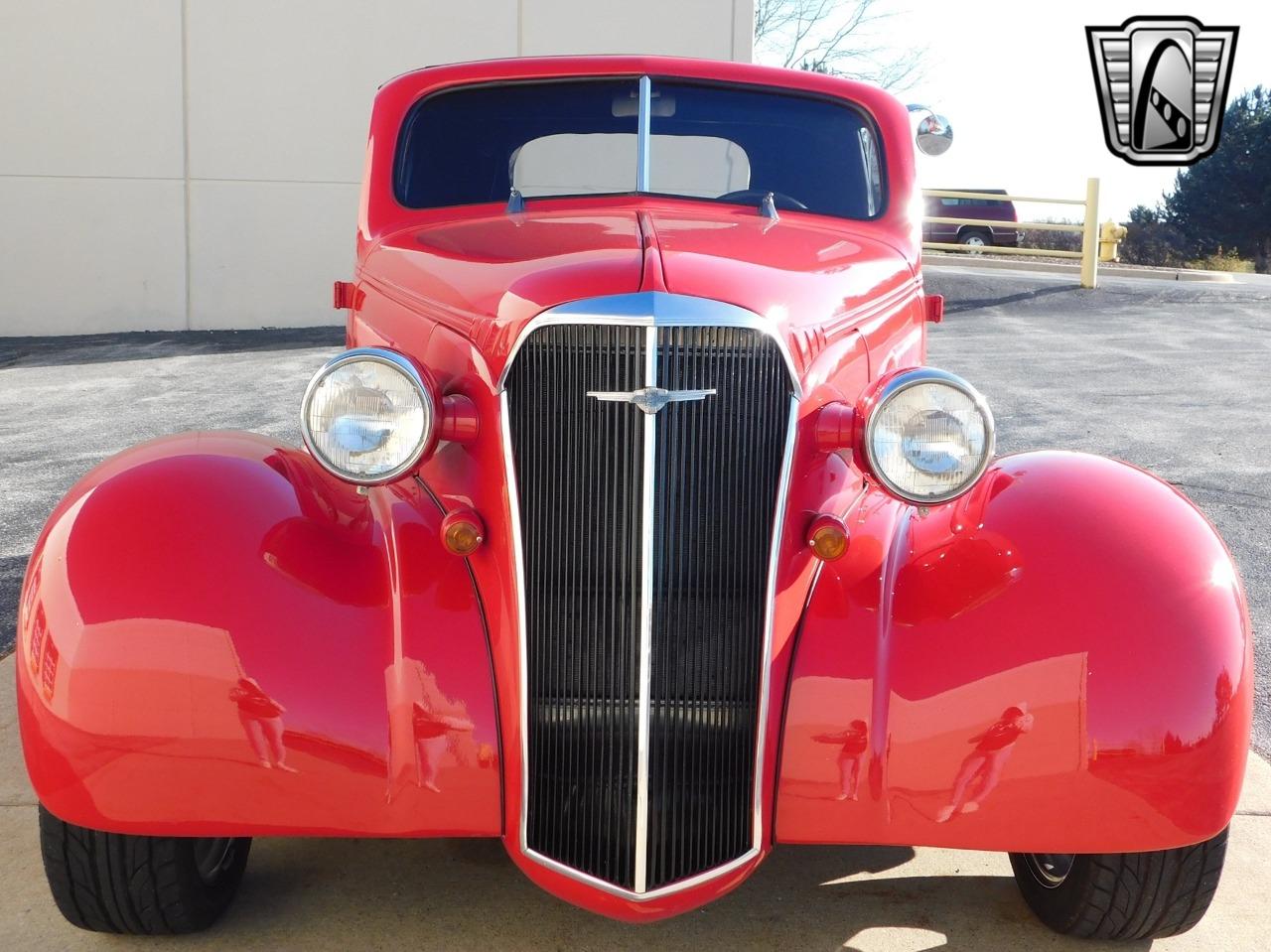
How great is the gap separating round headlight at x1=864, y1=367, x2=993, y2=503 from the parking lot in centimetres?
99

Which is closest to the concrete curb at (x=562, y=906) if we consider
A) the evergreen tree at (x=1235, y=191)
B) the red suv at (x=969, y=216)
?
the red suv at (x=969, y=216)

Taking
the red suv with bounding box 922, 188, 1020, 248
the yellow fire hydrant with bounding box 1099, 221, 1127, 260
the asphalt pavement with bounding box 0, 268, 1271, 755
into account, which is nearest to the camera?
the asphalt pavement with bounding box 0, 268, 1271, 755

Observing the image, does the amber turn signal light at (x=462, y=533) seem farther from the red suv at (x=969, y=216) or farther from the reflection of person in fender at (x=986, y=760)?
the red suv at (x=969, y=216)

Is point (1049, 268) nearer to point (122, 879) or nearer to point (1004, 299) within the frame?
point (1004, 299)

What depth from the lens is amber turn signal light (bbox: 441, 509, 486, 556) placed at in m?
2.49

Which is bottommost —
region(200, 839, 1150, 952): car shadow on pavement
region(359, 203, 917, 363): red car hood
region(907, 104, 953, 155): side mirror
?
region(200, 839, 1150, 952): car shadow on pavement

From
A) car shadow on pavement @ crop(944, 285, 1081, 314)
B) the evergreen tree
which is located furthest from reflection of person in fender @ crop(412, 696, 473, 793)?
the evergreen tree

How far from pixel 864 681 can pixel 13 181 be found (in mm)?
14206

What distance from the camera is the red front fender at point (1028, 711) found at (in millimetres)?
2414

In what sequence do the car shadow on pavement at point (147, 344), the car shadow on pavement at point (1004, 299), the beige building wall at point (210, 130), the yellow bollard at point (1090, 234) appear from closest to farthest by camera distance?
the car shadow on pavement at point (147, 344) < the beige building wall at point (210, 130) < the car shadow on pavement at point (1004, 299) < the yellow bollard at point (1090, 234)

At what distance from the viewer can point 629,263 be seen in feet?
8.18

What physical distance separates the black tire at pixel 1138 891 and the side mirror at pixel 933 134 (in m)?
2.26

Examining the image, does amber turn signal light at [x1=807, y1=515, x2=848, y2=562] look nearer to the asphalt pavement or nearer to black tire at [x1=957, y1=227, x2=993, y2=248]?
the asphalt pavement

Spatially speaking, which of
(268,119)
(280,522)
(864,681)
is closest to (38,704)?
(280,522)
